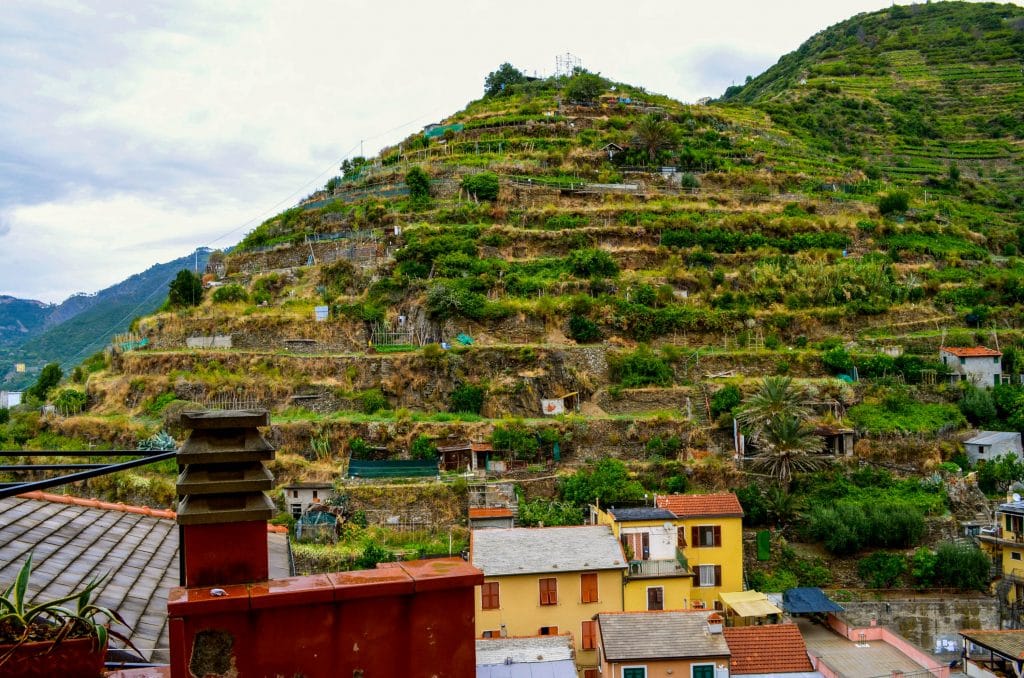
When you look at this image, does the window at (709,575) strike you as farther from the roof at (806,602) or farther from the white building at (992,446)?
the white building at (992,446)

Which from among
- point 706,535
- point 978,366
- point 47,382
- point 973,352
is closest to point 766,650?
point 706,535

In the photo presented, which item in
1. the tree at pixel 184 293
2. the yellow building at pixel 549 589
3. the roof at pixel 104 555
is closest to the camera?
the roof at pixel 104 555

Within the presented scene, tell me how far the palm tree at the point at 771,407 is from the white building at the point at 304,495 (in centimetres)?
1449

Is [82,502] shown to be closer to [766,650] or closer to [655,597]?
[766,650]

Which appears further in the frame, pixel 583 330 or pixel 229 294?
pixel 229 294

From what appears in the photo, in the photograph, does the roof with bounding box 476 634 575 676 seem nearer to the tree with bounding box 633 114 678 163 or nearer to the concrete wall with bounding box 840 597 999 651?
the concrete wall with bounding box 840 597 999 651

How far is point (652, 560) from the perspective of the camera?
2275cm

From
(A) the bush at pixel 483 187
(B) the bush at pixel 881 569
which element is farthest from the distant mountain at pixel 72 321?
(B) the bush at pixel 881 569

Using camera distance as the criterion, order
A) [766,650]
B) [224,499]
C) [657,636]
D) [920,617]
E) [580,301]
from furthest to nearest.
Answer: [580,301] < [920,617] < [766,650] < [657,636] < [224,499]

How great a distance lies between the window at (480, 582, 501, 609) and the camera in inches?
821

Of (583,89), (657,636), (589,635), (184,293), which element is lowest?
(589,635)

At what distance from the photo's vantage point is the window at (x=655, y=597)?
22.2m

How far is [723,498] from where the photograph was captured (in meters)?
24.6

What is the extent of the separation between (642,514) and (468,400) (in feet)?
29.0
